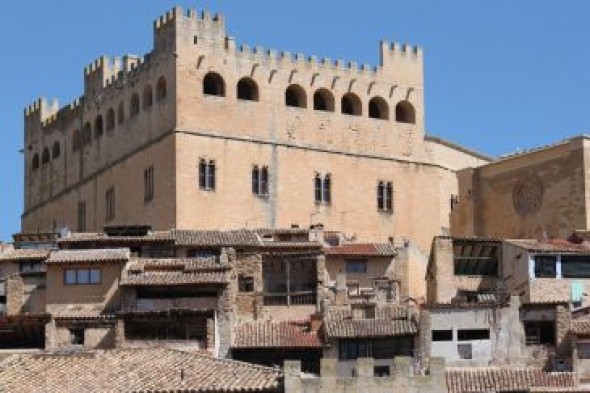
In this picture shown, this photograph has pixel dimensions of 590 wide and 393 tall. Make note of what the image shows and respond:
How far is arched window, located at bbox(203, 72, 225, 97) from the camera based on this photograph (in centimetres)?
7406

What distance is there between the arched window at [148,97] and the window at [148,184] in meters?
3.08

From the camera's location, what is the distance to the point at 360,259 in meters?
63.4

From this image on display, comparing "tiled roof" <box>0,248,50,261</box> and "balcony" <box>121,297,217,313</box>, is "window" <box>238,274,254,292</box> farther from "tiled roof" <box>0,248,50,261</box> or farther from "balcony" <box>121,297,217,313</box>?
"tiled roof" <box>0,248,50,261</box>

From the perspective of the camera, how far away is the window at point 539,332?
55094mm

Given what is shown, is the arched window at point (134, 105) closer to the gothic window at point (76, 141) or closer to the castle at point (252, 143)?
the castle at point (252, 143)

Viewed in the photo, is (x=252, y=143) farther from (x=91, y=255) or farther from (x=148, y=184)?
(x=91, y=255)

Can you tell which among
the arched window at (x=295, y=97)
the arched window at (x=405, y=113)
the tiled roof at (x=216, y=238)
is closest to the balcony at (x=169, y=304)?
the tiled roof at (x=216, y=238)

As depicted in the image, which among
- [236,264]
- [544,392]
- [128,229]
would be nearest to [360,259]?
[236,264]

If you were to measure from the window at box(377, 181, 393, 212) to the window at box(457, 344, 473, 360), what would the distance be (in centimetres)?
2265

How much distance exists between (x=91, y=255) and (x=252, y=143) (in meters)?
16.7

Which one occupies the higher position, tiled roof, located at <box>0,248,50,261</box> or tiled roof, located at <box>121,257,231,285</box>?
tiled roof, located at <box>0,248,50,261</box>

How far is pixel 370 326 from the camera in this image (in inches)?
2156

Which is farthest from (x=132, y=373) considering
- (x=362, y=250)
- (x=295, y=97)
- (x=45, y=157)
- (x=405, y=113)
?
(x=45, y=157)

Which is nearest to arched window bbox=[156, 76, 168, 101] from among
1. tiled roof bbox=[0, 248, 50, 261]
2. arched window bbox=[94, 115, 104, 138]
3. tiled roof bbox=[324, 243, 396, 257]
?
arched window bbox=[94, 115, 104, 138]
